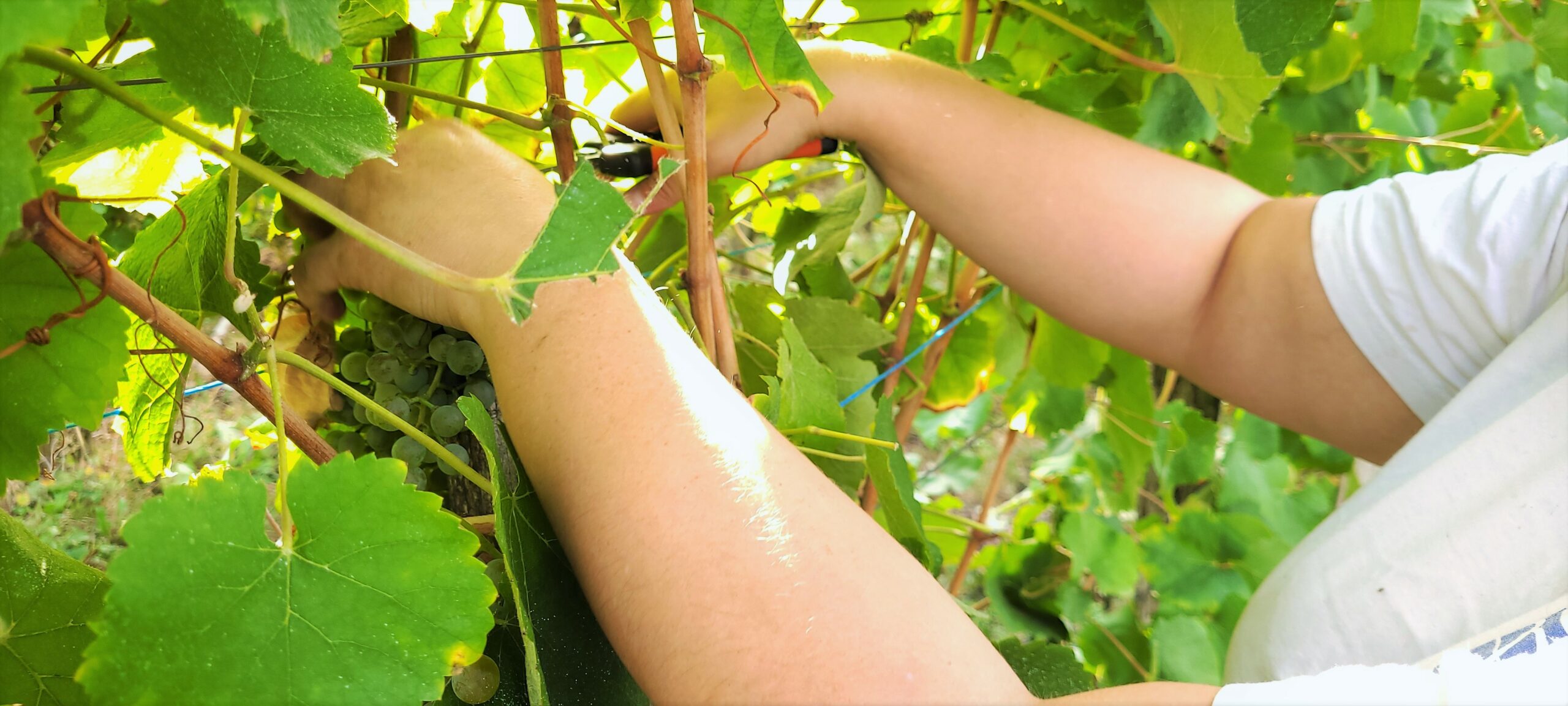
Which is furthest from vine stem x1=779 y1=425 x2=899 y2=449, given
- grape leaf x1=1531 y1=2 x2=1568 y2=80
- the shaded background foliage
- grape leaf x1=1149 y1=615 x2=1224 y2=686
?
grape leaf x1=1531 y1=2 x2=1568 y2=80

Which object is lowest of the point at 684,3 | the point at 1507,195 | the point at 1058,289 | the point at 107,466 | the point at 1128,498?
the point at 1128,498

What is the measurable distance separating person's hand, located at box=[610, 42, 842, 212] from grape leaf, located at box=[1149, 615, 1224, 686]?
0.86 m

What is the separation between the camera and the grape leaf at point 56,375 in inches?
15.7

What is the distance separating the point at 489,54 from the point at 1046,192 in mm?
428

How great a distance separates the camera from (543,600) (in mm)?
459

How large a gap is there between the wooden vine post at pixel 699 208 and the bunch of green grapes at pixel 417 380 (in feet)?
0.41

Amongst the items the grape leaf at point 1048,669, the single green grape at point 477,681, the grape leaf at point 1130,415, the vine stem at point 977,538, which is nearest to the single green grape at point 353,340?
the single green grape at point 477,681

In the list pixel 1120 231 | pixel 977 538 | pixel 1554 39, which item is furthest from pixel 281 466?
pixel 1554 39

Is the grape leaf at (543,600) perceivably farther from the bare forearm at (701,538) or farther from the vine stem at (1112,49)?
the vine stem at (1112,49)

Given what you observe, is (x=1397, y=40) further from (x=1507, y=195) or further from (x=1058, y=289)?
(x=1058, y=289)

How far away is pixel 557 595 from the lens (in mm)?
472

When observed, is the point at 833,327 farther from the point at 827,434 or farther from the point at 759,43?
the point at 759,43

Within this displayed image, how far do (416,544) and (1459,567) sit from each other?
530 millimetres

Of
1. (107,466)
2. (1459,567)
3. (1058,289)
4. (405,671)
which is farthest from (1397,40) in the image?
(107,466)
